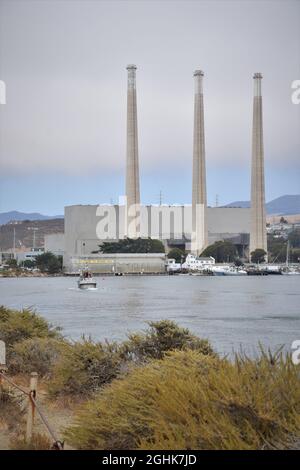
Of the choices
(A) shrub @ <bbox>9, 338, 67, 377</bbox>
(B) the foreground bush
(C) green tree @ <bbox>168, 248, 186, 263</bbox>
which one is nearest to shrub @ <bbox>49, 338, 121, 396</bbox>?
(B) the foreground bush

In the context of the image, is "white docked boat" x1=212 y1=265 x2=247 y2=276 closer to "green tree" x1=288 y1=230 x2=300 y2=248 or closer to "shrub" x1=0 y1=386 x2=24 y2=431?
"green tree" x1=288 y1=230 x2=300 y2=248

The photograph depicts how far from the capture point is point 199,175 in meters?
122

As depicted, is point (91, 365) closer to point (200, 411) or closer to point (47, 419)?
point (47, 419)

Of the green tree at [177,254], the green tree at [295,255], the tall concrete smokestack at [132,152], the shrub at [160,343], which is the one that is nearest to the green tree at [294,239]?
the green tree at [295,255]

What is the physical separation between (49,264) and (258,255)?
1307 inches

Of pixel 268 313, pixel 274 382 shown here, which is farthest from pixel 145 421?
pixel 268 313

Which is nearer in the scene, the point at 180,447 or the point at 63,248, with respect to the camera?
the point at 180,447

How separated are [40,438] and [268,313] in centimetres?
3522

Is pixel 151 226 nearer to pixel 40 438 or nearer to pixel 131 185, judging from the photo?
pixel 131 185

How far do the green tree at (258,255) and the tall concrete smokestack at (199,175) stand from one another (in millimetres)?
8618

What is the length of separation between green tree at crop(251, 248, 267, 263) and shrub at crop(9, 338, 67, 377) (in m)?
113

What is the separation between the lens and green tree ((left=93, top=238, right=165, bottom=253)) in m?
126

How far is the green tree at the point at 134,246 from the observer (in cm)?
12606

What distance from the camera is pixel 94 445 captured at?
6426 mm
